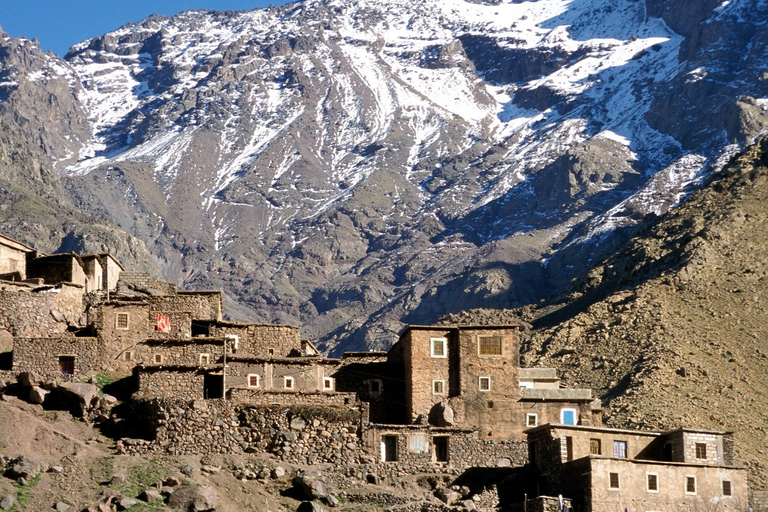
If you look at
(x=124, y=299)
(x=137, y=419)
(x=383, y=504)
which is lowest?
(x=383, y=504)

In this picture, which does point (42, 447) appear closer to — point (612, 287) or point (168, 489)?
point (168, 489)

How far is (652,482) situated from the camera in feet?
208

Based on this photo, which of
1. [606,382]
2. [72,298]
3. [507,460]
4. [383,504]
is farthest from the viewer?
[606,382]

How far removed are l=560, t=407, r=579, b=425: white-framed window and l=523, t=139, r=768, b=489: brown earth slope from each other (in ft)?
61.6

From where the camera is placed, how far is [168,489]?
59938mm

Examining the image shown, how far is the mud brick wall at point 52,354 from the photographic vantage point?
225 feet

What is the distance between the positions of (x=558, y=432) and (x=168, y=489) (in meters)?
20.9

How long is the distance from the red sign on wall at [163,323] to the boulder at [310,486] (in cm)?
1486

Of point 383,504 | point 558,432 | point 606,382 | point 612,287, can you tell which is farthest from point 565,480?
point 612,287

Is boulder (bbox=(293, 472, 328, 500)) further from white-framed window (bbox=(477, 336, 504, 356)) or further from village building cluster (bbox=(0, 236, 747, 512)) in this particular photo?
white-framed window (bbox=(477, 336, 504, 356))

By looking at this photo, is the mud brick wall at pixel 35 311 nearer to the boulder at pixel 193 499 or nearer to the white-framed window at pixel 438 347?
the boulder at pixel 193 499

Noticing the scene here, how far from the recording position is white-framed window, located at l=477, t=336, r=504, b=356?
242 ft

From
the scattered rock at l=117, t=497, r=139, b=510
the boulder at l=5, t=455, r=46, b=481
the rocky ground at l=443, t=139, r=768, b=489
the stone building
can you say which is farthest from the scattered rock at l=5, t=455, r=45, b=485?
the rocky ground at l=443, t=139, r=768, b=489

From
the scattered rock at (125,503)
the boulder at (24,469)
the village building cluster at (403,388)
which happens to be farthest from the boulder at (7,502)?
the village building cluster at (403,388)
